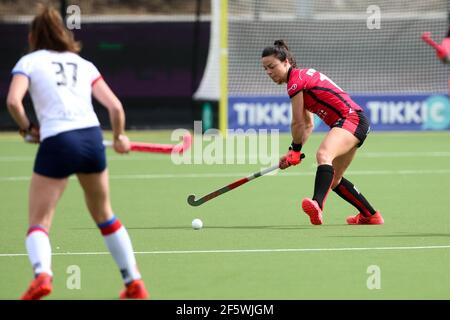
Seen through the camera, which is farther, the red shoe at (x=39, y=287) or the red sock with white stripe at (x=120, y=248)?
the red sock with white stripe at (x=120, y=248)

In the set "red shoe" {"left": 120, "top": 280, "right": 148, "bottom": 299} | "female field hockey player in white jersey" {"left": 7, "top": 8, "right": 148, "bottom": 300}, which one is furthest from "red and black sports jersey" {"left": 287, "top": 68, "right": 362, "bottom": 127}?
"red shoe" {"left": 120, "top": 280, "right": 148, "bottom": 299}

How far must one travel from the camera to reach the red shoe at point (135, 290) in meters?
5.63

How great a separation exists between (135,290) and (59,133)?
907 millimetres

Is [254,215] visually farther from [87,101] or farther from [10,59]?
[10,59]

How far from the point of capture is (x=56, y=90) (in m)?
5.52

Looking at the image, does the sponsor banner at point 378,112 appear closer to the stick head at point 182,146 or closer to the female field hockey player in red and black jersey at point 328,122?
the female field hockey player in red and black jersey at point 328,122

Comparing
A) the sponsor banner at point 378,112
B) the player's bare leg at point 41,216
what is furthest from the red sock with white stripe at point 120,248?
the sponsor banner at point 378,112

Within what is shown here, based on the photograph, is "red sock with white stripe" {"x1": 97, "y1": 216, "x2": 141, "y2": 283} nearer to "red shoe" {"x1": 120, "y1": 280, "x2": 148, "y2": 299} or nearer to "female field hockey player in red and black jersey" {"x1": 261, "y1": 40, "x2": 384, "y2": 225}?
"red shoe" {"x1": 120, "y1": 280, "x2": 148, "y2": 299}

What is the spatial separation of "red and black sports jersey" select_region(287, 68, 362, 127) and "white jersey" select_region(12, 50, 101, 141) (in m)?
3.16

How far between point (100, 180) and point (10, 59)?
13.9 metres

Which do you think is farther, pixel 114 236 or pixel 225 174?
pixel 225 174

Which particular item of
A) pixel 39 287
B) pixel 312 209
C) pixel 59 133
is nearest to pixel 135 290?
pixel 39 287

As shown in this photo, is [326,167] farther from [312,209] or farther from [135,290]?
[135,290]

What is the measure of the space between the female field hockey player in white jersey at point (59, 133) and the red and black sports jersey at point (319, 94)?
3.09 meters
